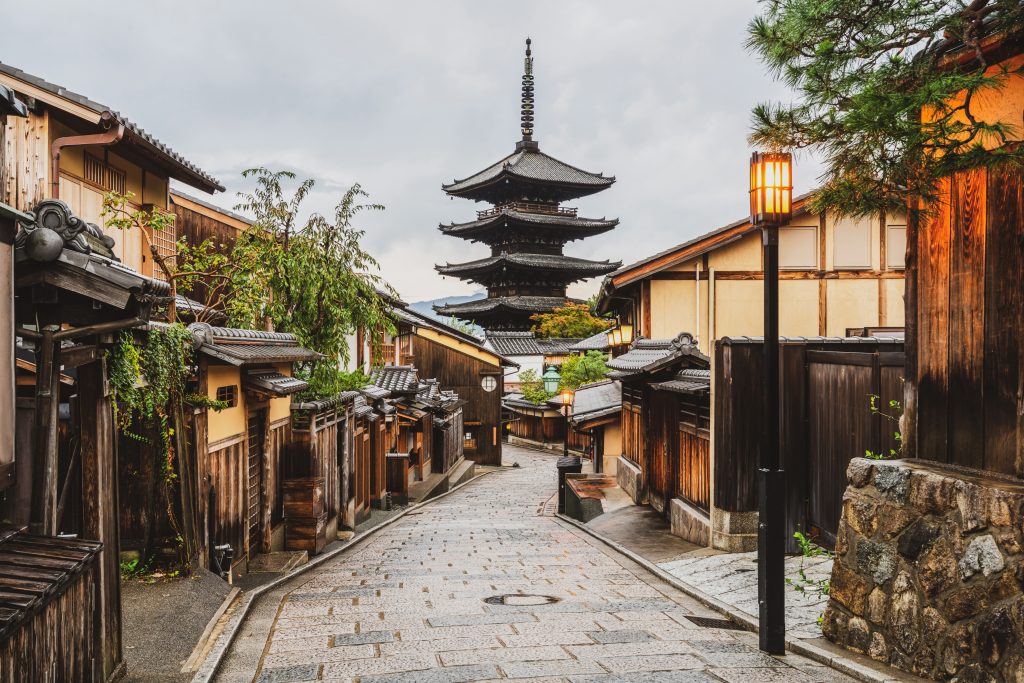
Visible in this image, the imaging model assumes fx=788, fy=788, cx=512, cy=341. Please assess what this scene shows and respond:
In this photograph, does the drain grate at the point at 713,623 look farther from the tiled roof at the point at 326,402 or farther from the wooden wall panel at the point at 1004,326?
the tiled roof at the point at 326,402

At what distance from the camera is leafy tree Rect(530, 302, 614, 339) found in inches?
1902

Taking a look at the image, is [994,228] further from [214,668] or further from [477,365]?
[477,365]

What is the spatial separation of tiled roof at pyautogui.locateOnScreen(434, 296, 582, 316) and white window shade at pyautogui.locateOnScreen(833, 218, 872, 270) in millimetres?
31633

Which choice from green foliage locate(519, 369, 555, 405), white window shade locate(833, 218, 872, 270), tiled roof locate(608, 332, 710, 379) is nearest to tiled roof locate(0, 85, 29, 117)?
tiled roof locate(608, 332, 710, 379)

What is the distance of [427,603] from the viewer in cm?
911

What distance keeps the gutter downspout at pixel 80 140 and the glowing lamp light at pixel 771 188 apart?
34.9 feet

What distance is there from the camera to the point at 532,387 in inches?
1895

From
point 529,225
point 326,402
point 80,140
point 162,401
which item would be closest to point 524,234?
point 529,225

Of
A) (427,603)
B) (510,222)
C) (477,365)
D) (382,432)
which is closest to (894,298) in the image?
(382,432)

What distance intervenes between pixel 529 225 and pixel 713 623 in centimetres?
4238

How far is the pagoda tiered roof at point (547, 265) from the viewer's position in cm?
4903

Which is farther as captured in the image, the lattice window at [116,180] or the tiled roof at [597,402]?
the tiled roof at [597,402]

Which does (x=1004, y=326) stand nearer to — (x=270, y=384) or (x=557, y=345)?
(x=270, y=384)

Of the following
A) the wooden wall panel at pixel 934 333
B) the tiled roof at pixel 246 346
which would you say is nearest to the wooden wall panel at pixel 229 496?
the tiled roof at pixel 246 346
